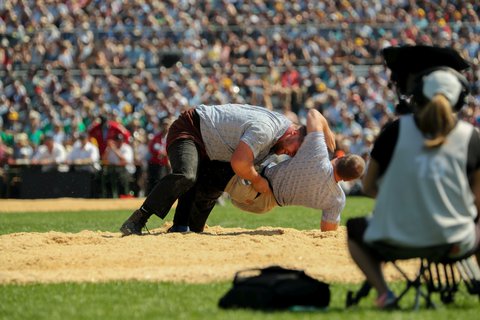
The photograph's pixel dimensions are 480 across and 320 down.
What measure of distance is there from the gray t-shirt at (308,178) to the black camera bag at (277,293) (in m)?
4.28

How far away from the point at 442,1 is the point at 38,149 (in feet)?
44.9

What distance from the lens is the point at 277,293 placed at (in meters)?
7.04

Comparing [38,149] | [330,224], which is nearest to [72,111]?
[38,149]

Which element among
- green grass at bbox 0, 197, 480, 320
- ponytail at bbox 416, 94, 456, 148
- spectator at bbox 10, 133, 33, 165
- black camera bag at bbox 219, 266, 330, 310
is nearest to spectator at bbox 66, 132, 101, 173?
Result: spectator at bbox 10, 133, 33, 165

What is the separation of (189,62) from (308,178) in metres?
17.2

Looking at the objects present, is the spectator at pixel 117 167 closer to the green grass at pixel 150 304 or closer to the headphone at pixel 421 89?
the green grass at pixel 150 304

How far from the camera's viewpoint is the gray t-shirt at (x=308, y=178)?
1145 centimetres

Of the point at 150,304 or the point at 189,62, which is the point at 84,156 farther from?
the point at 150,304

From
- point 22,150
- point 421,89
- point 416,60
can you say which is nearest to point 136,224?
point 416,60

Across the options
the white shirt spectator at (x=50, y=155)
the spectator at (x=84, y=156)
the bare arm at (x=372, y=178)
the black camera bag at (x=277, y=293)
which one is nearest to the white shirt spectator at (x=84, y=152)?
the spectator at (x=84, y=156)

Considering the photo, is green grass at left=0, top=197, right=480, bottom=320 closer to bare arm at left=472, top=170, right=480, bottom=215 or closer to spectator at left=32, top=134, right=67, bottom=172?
bare arm at left=472, top=170, right=480, bottom=215

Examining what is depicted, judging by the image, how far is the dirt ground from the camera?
9.02 meters

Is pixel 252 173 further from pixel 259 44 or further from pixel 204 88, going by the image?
pixel 259 44

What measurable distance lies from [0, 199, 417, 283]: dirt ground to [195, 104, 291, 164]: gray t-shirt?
0.96 meters
